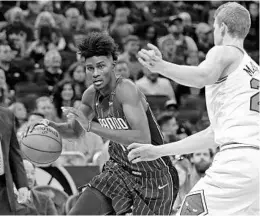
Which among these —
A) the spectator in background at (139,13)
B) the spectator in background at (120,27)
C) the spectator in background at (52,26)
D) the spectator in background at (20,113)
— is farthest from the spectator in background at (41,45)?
the spectator in background at (139,13)

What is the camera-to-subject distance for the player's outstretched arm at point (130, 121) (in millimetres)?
4730

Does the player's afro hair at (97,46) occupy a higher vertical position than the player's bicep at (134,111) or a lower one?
higher

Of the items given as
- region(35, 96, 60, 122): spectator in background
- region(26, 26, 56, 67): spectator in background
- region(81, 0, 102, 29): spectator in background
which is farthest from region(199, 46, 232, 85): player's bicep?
region(81, 0, 102, 29): spectator in background

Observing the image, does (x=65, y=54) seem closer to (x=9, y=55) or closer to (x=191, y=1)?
(x=9, y=55)

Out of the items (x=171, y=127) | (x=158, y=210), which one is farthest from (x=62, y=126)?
(x=171, y=127)

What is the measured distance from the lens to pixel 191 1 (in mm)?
14188

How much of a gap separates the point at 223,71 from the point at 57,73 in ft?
21.2

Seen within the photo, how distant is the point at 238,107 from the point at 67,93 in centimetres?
576

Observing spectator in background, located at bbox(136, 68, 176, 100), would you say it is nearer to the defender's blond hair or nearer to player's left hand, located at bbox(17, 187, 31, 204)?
player's left hand, located at bbox(17, 187, 31, 204)

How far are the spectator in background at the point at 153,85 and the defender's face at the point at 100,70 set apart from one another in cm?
522

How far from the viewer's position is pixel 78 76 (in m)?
9.92

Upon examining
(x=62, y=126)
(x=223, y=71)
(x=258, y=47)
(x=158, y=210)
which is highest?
(x=223, y=71)

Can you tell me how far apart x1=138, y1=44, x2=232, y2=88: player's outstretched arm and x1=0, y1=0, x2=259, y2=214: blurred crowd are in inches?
138

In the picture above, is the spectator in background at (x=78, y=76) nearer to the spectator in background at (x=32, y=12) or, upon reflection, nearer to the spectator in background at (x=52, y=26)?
the spectator in background at (x=52, y=26)
